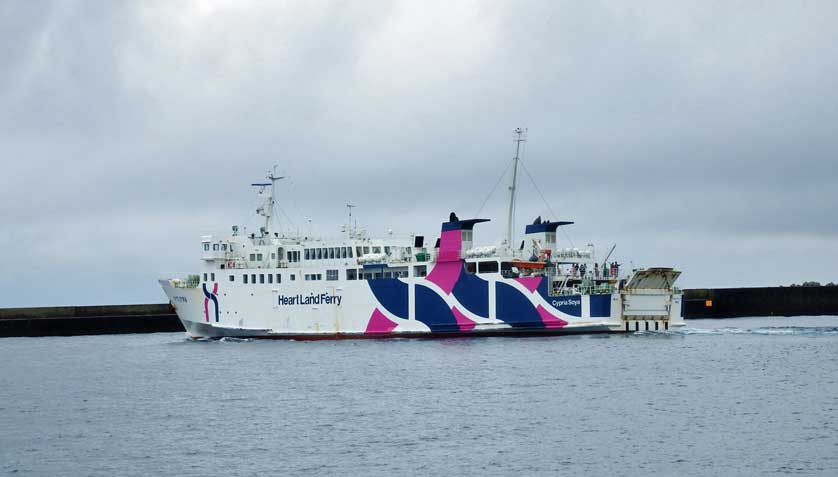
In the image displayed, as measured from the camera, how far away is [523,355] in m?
41.9

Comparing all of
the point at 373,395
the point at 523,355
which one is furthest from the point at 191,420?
the point at 523,355

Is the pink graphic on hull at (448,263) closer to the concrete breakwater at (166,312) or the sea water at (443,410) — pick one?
the sea water at (443,410)

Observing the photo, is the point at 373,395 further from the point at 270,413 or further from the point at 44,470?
the point at 44,470

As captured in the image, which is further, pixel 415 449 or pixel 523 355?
pixel 523 355

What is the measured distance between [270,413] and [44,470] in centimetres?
810

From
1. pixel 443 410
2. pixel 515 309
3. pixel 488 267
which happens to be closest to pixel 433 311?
pixel 488 267

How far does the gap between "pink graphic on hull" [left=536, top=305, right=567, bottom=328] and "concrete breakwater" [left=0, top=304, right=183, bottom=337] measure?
34859mm

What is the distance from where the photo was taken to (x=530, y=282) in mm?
47281

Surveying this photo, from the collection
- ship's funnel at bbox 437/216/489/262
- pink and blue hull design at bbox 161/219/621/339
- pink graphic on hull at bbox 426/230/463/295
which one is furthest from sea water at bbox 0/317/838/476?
ship's funnel at bbox 437/216/489/262

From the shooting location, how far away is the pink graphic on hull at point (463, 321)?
4828cm

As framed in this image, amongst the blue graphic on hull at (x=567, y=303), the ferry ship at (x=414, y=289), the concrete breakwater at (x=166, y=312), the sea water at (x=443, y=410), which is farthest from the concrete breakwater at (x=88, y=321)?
the blue graphic on hull at (x=567, y=303)

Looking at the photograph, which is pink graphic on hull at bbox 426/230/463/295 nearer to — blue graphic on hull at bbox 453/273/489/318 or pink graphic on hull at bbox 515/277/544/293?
blue graphic on hull at bbox 453/273/489/318

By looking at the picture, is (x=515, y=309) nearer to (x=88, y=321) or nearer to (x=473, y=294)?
(x=473, y=294)

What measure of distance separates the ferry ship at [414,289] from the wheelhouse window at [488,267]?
7 centimetres
